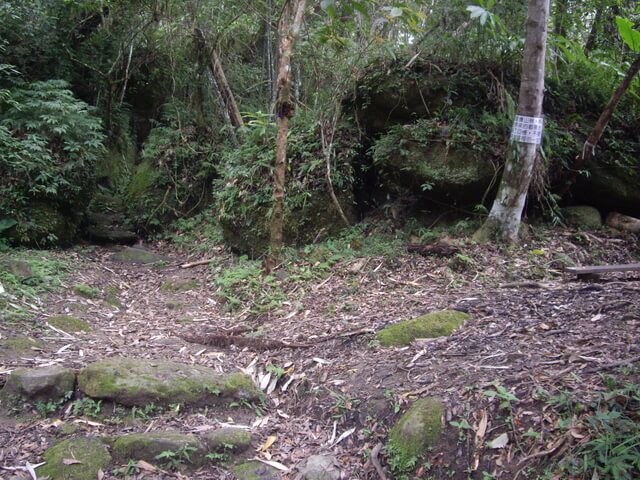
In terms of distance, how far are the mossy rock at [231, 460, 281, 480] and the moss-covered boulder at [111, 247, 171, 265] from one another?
6.14 meters

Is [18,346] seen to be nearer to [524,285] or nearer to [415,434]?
[415,434]

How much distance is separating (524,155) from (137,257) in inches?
266

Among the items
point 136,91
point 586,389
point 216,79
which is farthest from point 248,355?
point 136,91

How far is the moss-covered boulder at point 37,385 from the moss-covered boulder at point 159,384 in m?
0.12

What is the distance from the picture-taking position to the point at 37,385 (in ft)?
12.4

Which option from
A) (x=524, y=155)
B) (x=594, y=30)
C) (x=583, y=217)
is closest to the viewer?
(x=524, y=155)

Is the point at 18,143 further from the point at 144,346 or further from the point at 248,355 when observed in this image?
the point at 248,355

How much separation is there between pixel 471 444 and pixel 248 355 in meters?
2.65

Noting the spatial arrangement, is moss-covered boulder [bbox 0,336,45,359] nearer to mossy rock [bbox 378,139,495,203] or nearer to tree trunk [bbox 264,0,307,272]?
tree trunk [bbox 264,0,307,272]

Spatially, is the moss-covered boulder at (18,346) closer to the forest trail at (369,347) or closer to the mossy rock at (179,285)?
the forest trail at (369,347)

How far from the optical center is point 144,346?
5176mm

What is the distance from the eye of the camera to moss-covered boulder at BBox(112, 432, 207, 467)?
332 cm

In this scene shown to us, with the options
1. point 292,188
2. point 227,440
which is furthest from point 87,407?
point 292,188

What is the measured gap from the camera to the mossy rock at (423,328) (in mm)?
4512
